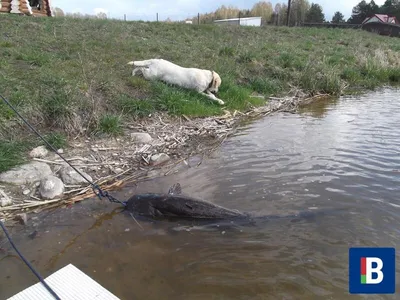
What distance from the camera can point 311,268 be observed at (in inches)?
121

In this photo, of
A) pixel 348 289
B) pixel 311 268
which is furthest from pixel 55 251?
pixel 348 289

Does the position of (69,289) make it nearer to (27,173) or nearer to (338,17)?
(27,173)

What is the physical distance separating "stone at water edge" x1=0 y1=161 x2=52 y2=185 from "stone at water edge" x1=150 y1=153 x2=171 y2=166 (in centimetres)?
150

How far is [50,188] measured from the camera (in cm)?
419

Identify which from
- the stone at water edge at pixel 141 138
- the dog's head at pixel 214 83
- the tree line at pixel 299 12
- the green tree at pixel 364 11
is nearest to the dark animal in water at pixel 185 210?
the stone at water edge at pixel 141 138

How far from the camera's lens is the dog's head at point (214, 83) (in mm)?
8469

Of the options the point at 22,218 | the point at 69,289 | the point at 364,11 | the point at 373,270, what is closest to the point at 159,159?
the point at 22,218

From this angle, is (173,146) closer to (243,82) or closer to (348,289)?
(348,289)

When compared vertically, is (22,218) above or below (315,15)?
below

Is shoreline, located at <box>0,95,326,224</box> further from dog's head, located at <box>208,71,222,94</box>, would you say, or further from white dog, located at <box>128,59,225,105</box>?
dog's head, located at <box>208,71,222,94</box>

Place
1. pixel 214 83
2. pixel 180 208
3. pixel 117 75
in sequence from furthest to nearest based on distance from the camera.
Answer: pixel 214 83 < pixel 117 75 < pixel 180 208

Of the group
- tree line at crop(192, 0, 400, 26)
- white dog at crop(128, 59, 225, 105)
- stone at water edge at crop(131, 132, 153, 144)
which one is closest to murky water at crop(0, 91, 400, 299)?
stone at water edge at crop(131, 132, 153, 144)

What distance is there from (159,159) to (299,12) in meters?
50.1

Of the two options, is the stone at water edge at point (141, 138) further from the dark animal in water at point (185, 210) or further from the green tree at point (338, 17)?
the green tree at point (338, 17)
